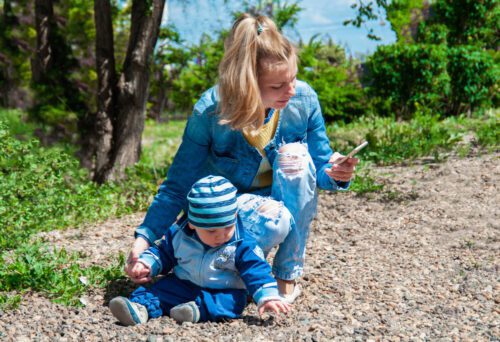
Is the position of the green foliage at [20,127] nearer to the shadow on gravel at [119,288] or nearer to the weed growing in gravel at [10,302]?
the shadow on gravel at [119,288]

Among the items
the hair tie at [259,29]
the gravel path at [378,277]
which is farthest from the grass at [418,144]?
the hair tie at [259,29]

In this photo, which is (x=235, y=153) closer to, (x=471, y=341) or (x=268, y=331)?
(x=268, y=331)

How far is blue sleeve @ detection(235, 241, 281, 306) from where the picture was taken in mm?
2359

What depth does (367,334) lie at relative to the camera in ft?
7.63

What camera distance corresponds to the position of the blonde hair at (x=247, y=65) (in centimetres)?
252

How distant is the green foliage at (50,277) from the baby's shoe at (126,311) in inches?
13.1

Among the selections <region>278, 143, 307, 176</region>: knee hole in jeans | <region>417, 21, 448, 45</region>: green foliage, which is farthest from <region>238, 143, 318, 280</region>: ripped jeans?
<region>417, 21, 448, 45</region>: green foliage

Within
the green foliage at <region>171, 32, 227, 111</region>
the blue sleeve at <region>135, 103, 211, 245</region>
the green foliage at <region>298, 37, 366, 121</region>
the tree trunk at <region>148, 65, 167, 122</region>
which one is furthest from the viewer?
the tree trunk at <region>148, 65, 167, 122</region>

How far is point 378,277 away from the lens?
303 centimetres

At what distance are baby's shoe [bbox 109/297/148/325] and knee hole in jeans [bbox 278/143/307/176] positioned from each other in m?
0.84

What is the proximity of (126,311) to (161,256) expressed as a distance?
302mm

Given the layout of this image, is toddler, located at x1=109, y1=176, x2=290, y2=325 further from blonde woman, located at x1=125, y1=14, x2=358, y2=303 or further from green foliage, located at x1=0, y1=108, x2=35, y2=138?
green foliage, located at x1=0, y1=108, x2=35, y2=138

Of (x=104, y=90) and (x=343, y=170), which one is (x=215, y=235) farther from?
(x=104, y=90)

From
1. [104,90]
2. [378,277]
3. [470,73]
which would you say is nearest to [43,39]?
[104,90]
